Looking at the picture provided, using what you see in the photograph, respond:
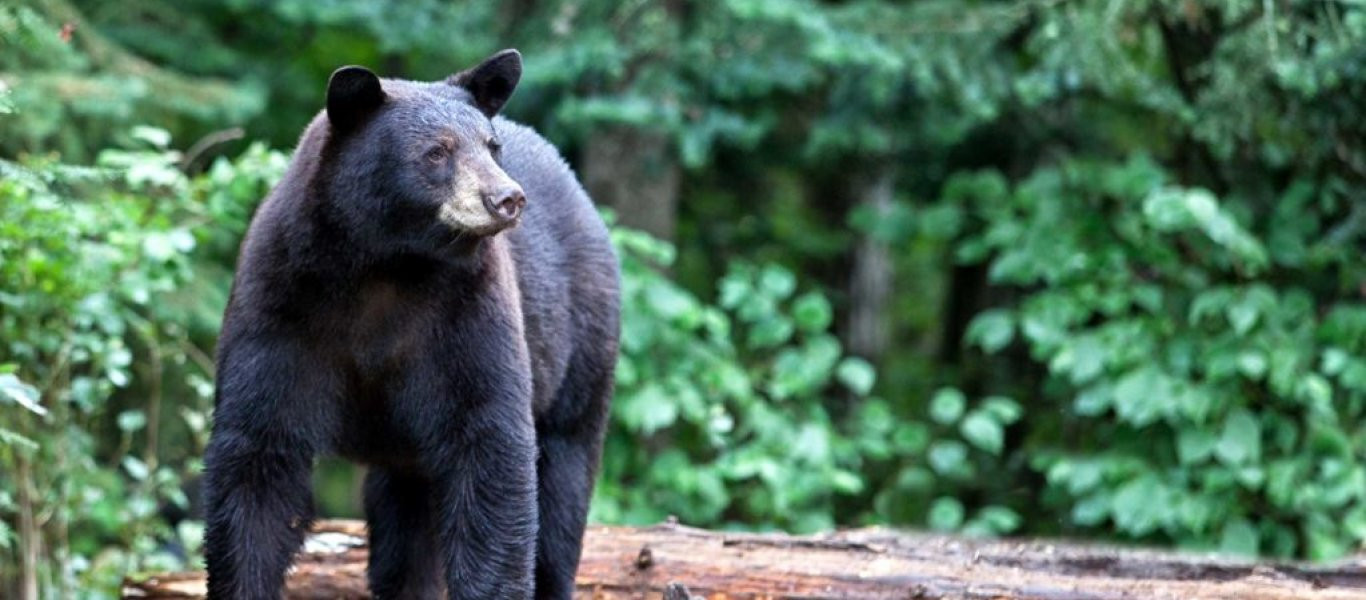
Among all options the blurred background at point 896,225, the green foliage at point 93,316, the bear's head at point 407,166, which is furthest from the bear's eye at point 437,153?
the blurred background at point 896,225

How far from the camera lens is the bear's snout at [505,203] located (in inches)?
180

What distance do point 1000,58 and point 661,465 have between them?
307 centimetres

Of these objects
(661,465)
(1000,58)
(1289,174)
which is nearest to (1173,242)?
(1289,174)

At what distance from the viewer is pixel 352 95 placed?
477cm

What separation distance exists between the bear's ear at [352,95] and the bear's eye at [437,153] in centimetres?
24

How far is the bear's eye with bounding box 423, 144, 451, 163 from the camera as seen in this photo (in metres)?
4.74

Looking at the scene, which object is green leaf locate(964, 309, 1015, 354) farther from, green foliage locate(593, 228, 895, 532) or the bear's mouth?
the bear's mouth

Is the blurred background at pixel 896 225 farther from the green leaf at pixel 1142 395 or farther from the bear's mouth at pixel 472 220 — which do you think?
the bear's mouth at pixel 472 220

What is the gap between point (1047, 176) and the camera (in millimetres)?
10289

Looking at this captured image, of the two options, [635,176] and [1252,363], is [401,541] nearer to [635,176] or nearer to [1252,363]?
[635,176]

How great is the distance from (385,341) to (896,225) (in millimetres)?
6508

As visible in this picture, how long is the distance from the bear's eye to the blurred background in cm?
289

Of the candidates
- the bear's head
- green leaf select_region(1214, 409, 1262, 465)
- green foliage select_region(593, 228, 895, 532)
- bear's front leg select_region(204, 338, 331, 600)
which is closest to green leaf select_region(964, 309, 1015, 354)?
green foliage select_region(593, 228, 895, 532)

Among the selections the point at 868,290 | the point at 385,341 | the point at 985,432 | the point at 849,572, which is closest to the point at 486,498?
the point at 385,341
